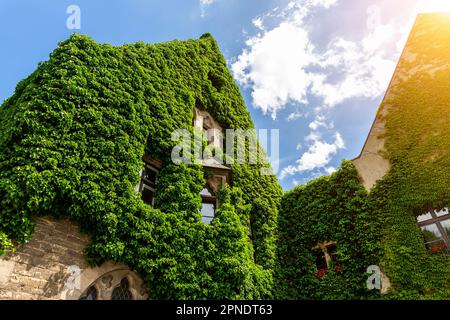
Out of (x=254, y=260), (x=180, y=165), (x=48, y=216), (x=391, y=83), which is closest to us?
(x=48, y=216)

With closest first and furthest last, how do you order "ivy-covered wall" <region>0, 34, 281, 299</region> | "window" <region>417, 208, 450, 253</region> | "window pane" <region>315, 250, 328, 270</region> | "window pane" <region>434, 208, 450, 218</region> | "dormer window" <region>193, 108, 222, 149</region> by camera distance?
"ivy-covered wall" <region>0, 34, 281, 299</region> → "window" <region>417, 208, 450, 253</region> → "window pane" <region>434, 208, 450, 218</region> → "window pane" <region>315, 250, 328, 270</region> → "dormer window" <region>193, 108, 222, 149</region>

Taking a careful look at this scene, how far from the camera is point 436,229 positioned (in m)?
9.13

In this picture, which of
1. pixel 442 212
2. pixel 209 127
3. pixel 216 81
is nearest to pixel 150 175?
pixel 209 127

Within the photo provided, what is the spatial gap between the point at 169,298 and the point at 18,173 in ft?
14.5

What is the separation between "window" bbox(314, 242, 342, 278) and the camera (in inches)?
413

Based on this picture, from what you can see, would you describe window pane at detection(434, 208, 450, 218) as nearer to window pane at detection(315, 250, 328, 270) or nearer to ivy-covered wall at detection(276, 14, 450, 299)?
ivy-covered wall at detection(276, 14, 450, 299)

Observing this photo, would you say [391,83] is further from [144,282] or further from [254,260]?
[144,282]

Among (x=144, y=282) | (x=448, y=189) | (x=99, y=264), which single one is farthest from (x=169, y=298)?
(x=448, y=189)

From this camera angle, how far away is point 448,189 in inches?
357

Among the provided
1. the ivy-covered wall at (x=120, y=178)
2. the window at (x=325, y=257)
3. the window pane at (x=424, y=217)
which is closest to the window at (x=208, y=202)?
the ivy-covered wall at (x=120, y=178)

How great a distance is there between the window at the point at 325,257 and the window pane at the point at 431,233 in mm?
2776

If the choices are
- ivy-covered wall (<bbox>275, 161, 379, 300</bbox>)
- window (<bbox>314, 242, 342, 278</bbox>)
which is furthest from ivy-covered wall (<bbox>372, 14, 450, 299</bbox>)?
window (<bbox>314, 242, 342, 278</bbox>)

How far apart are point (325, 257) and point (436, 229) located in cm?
363

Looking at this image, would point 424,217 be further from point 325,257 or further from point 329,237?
point 325,257
